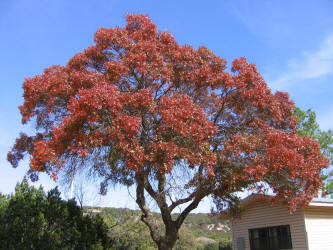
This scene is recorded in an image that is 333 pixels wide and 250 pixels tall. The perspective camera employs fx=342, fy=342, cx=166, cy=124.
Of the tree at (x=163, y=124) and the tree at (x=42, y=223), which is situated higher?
the tree at (x=163, y=124)

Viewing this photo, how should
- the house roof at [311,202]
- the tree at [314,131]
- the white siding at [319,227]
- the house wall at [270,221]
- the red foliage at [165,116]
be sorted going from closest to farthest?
the red foliage at [165,116] < the house roof at [311,202] < the white siding at [319,227] < the house wall at [270,221] < the tree at [314,131]

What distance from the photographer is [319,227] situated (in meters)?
13.7

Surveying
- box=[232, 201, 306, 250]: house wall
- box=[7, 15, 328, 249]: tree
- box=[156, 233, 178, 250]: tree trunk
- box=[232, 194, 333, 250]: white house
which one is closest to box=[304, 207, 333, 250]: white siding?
box=[232, 194, 333, 250]: white house

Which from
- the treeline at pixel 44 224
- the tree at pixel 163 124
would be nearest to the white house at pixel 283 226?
the tree at pixel 163 124

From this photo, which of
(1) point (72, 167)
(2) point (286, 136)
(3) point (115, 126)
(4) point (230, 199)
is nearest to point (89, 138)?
(3) point (115, 126)

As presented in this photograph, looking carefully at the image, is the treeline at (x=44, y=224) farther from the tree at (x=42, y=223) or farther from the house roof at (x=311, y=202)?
the house roof at (x=311, y=202)

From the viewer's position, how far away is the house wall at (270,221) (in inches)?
531

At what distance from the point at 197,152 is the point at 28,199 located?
572cm

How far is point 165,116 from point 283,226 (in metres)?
8.81

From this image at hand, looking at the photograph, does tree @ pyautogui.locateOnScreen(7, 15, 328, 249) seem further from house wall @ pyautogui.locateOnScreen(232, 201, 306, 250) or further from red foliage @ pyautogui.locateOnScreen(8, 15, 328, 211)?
house wall @ pyautogui.locateOnScreen(232, 201, 306, 250)

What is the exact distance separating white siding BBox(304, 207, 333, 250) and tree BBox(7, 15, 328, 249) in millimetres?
3748

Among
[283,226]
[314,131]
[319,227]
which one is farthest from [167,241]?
[314,131]

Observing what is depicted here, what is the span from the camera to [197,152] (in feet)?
28.7

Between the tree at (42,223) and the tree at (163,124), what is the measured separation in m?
0.84
